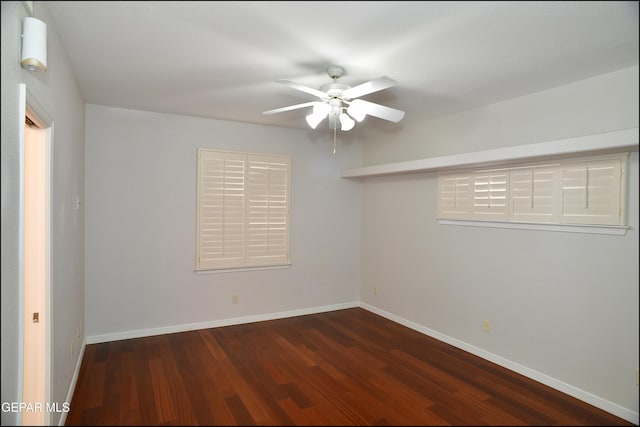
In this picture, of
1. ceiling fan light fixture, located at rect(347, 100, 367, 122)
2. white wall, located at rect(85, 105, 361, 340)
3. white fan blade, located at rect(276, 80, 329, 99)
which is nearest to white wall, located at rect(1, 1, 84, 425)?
white wall, located at rect(85, 105, 361, 340)

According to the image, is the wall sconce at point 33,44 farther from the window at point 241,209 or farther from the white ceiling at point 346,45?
the window at point 241,209

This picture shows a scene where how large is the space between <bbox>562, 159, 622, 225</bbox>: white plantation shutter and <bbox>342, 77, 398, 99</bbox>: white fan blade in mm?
1815

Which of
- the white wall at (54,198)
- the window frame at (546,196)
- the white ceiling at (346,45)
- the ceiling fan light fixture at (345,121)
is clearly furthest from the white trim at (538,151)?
the white wall at (54,198)

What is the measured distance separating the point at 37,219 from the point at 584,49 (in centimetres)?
362

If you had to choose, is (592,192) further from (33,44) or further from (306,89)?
(33,44)

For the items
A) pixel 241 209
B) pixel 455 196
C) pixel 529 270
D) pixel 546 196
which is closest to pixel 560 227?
pixel 546 196

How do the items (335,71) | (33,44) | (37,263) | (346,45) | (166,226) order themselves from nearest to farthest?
(33,44)
(37,263)
(346,45)
(335,71)
(166,226)

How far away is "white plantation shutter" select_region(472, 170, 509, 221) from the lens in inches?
145

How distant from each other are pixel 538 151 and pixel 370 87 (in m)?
1.54

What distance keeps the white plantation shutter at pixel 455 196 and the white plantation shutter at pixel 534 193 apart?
1.63 ft

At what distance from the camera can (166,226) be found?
14.4 ft

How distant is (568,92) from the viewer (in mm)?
3111

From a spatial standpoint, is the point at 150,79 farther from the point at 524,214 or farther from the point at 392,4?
the point at 524,214

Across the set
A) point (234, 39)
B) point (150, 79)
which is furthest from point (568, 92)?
point (150, 79)
